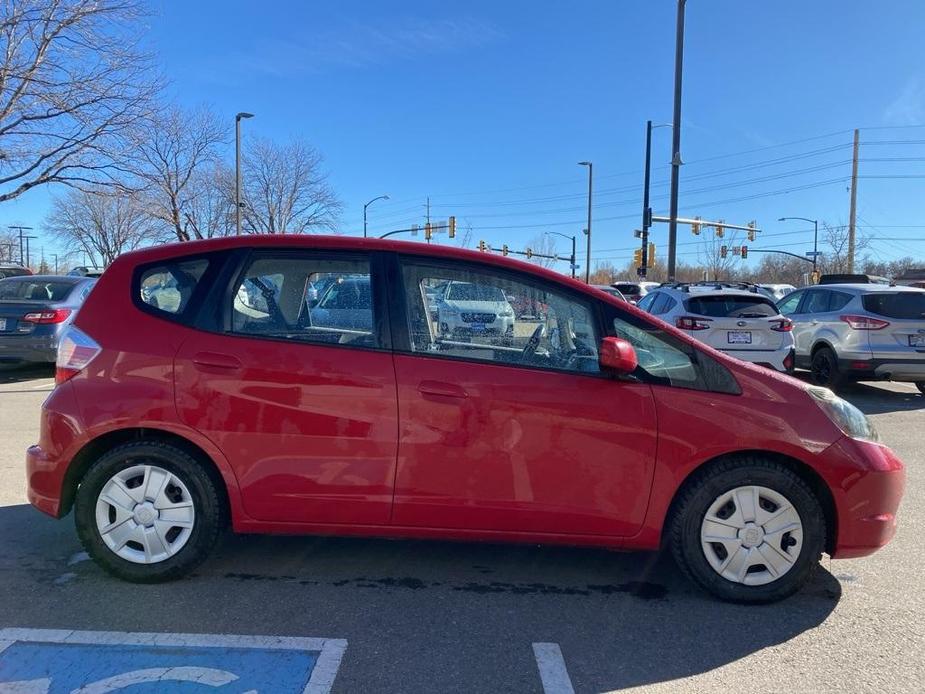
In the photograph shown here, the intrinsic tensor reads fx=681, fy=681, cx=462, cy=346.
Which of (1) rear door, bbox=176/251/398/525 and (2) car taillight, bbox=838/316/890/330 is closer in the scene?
(1) rear door, bbox=176/251/398/525

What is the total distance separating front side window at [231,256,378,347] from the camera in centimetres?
353

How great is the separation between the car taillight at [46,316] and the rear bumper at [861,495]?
33.5 ft

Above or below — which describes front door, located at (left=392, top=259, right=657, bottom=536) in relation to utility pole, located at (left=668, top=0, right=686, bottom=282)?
below

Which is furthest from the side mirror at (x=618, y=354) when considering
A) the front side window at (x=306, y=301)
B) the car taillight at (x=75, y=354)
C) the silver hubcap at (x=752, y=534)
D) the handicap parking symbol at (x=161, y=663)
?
the car taillight at (x=75, y=354)

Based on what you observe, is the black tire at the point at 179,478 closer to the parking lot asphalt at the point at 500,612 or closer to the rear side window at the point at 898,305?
the parking lot asphalt at the point at 500,612

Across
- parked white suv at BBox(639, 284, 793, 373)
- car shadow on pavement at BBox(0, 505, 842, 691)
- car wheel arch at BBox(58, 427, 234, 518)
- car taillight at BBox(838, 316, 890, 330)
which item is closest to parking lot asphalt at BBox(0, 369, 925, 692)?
car shadow on pavement at BBox(0, 505, 842, 691)

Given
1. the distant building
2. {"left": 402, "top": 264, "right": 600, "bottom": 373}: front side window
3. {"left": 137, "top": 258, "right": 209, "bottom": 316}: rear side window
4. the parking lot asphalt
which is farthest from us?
the distant building

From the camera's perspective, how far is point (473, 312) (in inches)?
139

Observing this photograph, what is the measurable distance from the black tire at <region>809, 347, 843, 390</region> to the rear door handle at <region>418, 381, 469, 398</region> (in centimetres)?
830

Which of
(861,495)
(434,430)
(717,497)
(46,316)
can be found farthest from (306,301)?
(46,316)

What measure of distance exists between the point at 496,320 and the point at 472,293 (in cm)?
20

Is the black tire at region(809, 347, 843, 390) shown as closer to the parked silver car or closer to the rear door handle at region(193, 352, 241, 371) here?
the parked silver car

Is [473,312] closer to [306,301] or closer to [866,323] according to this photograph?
[306,301]

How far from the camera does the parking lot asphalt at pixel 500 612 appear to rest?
2824mm
